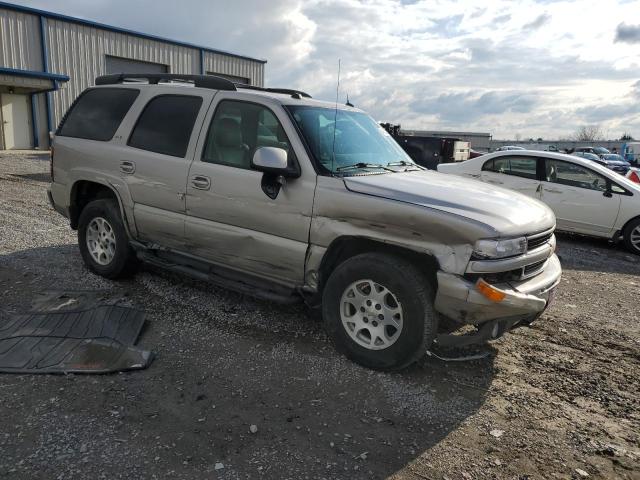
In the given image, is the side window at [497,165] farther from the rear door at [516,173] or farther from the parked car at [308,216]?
the parked car at [308,216]

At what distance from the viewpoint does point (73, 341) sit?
391 cm

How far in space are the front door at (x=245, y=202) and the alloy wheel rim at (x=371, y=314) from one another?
0.48 meters

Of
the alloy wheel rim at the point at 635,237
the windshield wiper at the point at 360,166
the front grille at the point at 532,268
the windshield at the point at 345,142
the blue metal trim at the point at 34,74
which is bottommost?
the alloy wheel rim at the point at 635,237

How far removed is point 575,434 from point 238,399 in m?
2.16

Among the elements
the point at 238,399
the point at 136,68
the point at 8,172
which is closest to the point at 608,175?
the point at 238,399

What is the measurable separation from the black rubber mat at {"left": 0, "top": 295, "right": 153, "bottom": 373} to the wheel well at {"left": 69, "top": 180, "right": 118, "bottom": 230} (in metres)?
1.37

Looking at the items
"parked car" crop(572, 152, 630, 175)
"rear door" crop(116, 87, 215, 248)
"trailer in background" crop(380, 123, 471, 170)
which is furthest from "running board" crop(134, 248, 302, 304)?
"parked car" crop(572, 152, 630, 175)

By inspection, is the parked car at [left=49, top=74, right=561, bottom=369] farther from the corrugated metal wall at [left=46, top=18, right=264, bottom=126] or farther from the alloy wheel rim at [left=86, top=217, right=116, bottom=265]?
the corrugated metal wall at [left=46, top=18, right=264, bottom=126]

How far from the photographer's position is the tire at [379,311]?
342 centimetres

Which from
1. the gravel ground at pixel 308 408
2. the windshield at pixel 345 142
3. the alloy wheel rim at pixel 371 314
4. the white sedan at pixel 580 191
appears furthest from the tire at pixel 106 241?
the white sedan at pixel 580 191

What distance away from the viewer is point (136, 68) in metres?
26.1

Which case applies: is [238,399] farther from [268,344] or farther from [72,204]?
[72,204]

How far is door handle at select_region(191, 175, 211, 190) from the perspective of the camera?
4.34m

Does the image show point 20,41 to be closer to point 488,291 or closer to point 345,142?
point 345,142
